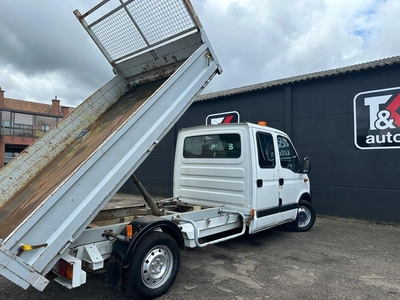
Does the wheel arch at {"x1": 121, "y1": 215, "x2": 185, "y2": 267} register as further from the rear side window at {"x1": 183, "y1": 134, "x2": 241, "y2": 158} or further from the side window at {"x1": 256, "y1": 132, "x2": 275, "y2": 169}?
the side window at {"x1": 256, "y1": 132, "x2": 275, "y2": 169}

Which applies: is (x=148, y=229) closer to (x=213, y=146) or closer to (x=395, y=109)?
(x=213, y=146)

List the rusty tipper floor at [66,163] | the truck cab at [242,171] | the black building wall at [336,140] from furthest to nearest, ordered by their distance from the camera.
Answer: the black building wall at [336,140] → the truck cab at [242,171] → the rusty tipper floor at [66,163]

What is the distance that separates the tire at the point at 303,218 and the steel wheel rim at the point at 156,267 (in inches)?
148

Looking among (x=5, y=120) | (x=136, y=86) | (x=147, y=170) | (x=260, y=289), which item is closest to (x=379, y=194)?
(x=260, y=289)

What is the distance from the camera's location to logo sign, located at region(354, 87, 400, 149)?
743 cm

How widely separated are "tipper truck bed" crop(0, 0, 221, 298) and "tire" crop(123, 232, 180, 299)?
703 mm

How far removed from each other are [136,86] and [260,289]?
11.1 ft

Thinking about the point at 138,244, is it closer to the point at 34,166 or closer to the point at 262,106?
the point at 34,166

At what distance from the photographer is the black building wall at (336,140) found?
759 cm

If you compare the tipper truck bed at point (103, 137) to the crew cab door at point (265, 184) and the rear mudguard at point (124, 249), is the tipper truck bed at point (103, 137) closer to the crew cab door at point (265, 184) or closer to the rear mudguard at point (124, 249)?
the rear mudguard at point (124, 249)

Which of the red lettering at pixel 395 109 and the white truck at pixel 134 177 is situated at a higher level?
the red lettering at pixel 395 109

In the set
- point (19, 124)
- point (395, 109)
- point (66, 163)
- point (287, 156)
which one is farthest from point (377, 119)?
point (19, 124)

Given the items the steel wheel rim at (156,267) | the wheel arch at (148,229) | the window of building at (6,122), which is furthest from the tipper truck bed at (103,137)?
the window of building at (6,122)

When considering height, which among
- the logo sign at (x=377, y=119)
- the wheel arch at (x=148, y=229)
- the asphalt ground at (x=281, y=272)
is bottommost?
the asphalt ground at (x=281, y=272)
